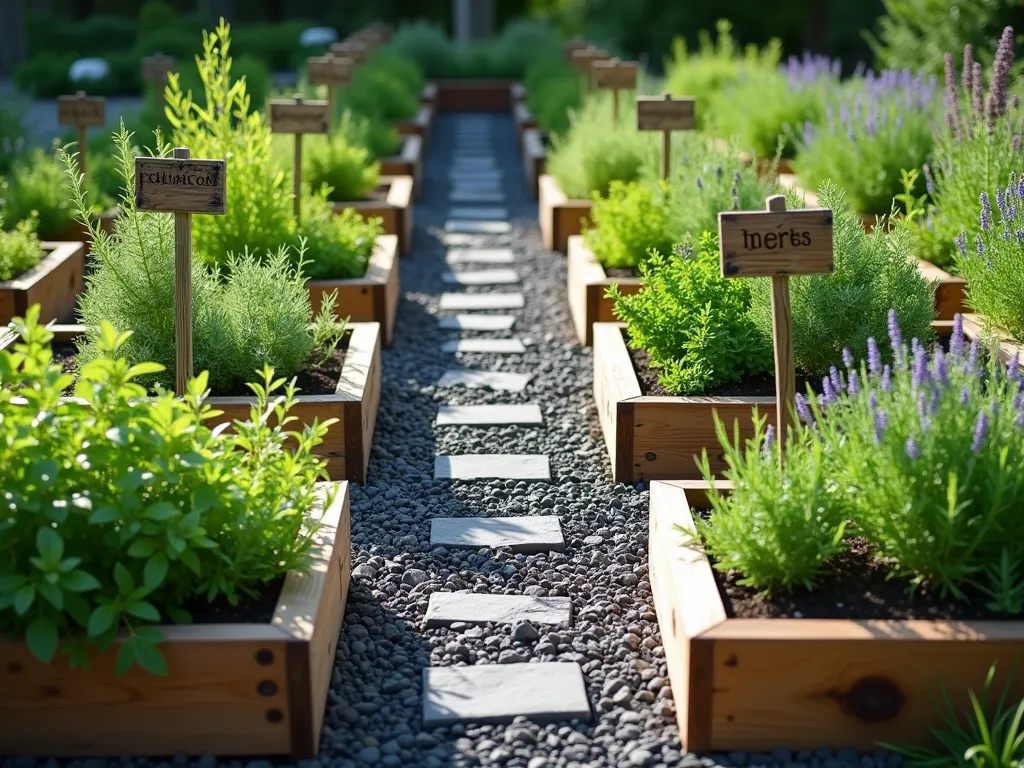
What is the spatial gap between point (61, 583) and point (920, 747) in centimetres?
196

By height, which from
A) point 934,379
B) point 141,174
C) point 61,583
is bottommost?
point 61,583

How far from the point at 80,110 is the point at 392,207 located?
1932mm

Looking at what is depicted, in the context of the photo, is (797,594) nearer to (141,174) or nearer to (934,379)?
(934,379)

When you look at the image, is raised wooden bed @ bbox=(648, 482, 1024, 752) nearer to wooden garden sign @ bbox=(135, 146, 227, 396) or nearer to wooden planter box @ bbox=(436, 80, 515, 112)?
wooden garden sign @ bbox=(135, 146, 227, 396)

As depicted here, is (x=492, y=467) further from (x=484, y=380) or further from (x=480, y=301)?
(x=480, y=301)

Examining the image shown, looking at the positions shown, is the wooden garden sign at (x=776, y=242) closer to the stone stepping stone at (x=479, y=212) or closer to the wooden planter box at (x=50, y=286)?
the wooden planter box at (x=50, y=286)

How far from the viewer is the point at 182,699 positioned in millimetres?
2816

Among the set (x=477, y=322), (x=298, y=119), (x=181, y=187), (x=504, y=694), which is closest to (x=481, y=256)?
(x=477, y=322)

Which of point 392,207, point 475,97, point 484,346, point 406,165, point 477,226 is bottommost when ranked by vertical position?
point 484,346

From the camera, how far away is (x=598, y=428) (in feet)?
16.6

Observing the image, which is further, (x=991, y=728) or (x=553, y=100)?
(x=553, y=100)

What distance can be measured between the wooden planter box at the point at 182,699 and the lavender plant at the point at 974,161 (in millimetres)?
3272

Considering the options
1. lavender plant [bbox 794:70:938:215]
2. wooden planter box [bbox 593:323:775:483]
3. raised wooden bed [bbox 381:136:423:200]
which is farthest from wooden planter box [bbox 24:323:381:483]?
raised wooden bed [bbox 381:136:423:200]

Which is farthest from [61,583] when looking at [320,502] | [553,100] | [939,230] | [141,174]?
[553,100]
